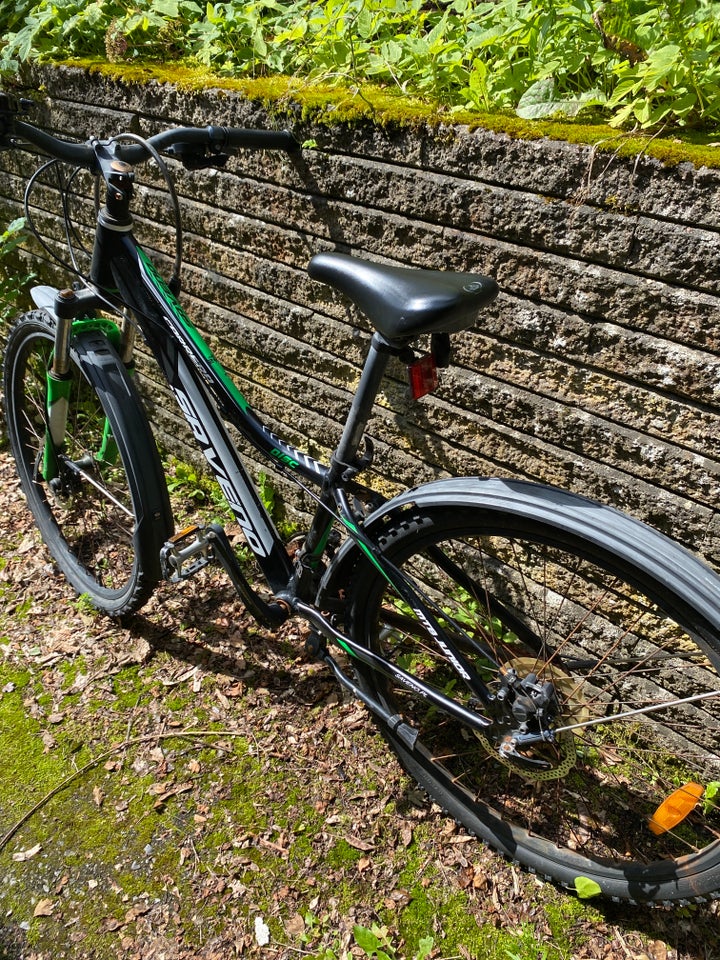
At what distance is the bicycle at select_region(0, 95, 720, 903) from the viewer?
62.4 inches

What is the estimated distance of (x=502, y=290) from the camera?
185cm

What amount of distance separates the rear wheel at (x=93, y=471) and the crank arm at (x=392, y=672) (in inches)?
26.9

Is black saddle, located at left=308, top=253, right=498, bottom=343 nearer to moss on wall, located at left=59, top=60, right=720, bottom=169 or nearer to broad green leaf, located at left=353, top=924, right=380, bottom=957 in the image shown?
moss on wall, located at left=59, top=60, right=720, bottom=169

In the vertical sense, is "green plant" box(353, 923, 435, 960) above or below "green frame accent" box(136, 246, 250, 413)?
below

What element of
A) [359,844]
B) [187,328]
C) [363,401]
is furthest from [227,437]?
[359,844]

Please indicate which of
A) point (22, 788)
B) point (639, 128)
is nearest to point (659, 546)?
point (639, 128)

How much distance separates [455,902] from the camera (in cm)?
194

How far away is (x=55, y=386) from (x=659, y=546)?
215cm

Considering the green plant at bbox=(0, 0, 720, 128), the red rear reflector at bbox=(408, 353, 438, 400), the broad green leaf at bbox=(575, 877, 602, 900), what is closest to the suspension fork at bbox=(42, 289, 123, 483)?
the green plant at bbox=(0, 0, 720, 128)

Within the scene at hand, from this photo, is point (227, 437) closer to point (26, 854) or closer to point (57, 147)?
point (57, 147)

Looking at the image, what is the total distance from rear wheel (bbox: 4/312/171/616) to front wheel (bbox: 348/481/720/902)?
87 centimetres

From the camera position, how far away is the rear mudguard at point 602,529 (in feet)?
4.73

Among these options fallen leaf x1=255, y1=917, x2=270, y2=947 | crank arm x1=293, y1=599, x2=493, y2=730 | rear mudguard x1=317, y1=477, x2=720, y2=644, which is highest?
rear mudguard x1=317, y1=477, x2=720, y2=644

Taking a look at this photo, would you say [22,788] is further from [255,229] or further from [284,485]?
[255,229]
